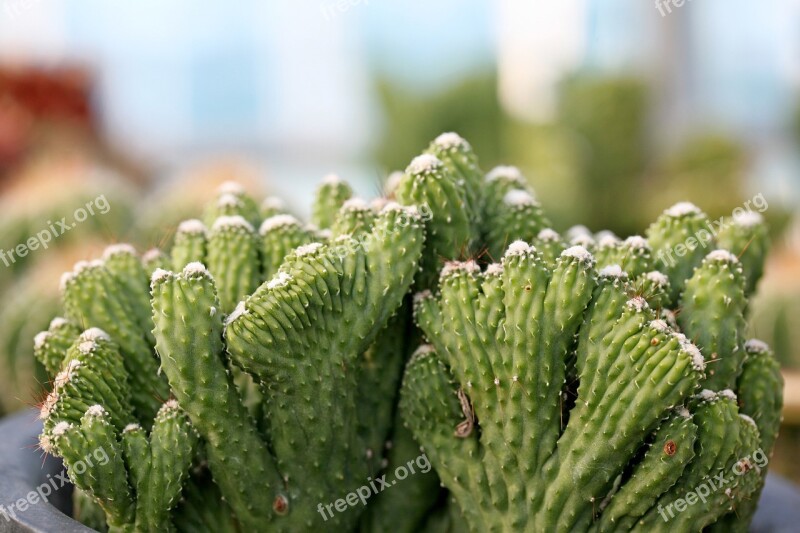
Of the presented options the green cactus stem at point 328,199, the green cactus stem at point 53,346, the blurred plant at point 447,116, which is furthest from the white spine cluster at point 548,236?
the blurred plant at point 447,116

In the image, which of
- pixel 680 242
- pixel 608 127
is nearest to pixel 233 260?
pixel 680 242

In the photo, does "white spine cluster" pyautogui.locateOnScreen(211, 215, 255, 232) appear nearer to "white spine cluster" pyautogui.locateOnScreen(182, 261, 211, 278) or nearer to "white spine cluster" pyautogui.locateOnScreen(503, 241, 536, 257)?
"white spine cluster" pyautogui.locateOnScreen(182, 261, 211, 278)

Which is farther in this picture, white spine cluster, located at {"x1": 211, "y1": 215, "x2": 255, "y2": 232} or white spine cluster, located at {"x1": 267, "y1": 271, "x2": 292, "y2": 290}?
white spine cluster, located at {"x1": 211, "y1": 215, "x2": 255, "y2": 232}

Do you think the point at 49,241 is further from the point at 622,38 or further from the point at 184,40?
the point at 184,40

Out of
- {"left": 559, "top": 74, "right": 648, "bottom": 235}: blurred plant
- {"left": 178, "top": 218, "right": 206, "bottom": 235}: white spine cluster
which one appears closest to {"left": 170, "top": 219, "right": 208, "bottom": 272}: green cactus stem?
{"left": 178, "top": 218, "right": 206, "bottom": 235}: white spine cluster

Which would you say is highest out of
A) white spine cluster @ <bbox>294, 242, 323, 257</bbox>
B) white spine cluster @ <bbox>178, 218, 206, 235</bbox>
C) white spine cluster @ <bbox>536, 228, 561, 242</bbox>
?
white spine cluster @ <bbox>178, 218, 206, 235</bbox>

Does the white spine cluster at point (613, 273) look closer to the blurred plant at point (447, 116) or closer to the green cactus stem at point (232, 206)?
the green cactus stem at point (232, 206)

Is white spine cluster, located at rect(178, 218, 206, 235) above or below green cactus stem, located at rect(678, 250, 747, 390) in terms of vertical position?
above

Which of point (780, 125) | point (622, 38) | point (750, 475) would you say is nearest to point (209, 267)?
point (750, 475)
